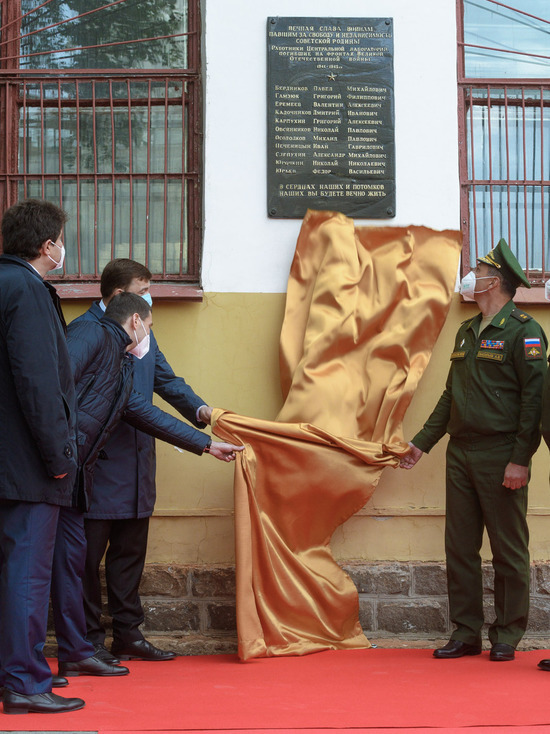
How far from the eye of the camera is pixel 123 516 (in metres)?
4.30

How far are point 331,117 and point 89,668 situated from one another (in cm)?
324

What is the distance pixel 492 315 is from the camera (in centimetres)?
463

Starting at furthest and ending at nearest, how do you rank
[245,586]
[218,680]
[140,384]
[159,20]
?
[159,20], [140,384], [245,586], [218,680]

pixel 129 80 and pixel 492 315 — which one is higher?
pixel 129 80

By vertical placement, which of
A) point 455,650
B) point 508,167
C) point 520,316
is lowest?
point 455,650

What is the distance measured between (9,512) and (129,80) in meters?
3.03

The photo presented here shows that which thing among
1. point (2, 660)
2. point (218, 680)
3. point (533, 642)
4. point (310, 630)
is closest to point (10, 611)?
point (2, 660)

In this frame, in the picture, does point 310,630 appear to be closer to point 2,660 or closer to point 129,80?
point 2,660

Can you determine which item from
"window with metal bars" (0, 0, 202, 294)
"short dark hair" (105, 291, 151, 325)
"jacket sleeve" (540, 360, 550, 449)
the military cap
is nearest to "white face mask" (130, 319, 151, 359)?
"short dark hair" (105, 291, 151, 325)

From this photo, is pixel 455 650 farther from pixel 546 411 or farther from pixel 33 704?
pixel 33 704

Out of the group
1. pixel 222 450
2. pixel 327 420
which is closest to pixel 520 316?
pixel 327 420

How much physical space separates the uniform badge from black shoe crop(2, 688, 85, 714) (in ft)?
8.57

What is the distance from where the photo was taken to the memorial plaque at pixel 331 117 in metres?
5.12

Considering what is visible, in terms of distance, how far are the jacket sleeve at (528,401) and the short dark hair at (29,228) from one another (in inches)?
90.4
